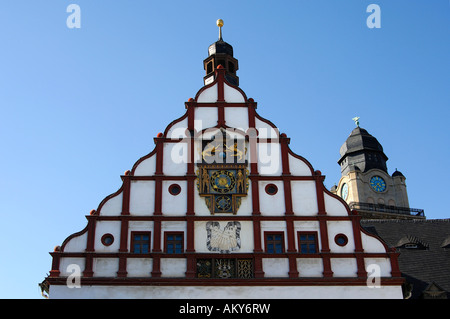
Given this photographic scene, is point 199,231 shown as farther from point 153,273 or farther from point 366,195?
point 366,195

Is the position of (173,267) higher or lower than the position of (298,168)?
lower

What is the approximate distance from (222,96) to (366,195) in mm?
Answer: 30478

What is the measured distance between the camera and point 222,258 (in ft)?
76.0

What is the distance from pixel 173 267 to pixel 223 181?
12.3 ft

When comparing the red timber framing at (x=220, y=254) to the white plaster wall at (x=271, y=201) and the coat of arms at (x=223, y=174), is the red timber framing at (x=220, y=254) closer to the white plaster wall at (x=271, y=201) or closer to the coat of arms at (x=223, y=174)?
the white plaster wall at (x=271, y=201)

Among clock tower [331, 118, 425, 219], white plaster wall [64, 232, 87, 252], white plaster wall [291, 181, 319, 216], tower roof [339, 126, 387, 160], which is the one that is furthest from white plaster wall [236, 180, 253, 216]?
tower roof [339, 126, 387, 160]

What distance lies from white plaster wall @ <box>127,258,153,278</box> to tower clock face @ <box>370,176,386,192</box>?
34.7 metres

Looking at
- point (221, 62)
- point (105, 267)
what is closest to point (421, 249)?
point (221, 62)

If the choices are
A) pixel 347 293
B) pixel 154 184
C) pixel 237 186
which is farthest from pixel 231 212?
pixel 347 293

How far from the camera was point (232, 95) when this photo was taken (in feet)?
87.7

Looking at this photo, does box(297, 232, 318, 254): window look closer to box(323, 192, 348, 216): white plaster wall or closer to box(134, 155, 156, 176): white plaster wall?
box(323, 192, 348, 216): white plaster wall

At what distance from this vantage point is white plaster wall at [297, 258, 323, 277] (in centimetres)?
2303

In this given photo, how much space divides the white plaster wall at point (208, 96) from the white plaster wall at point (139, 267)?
6.99 m

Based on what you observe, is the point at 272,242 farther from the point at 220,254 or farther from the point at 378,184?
the point at 378,184
